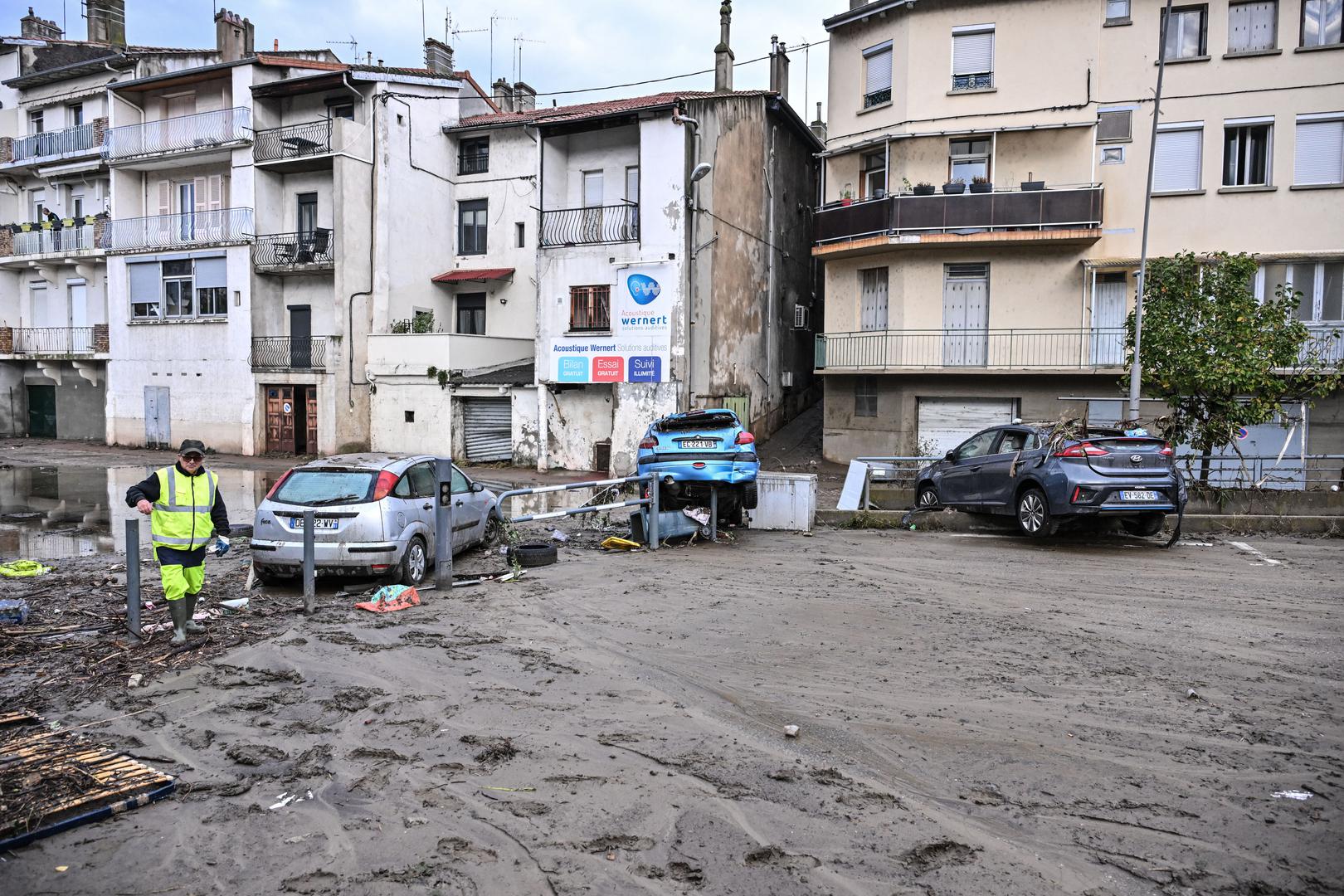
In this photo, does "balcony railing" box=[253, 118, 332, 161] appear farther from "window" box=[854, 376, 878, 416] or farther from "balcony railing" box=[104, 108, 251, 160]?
"window" box=[854, 376, 878, 416]

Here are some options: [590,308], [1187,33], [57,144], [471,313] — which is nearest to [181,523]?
[590,308]

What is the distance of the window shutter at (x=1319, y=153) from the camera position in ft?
75.2

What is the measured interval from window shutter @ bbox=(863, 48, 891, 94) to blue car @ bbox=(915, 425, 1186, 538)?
51.4 ft

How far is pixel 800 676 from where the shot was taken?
6645 mm

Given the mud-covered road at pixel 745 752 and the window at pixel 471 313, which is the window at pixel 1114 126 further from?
the window at pixel 471 313

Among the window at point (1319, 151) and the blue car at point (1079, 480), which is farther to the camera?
the window at point (1319, 151)

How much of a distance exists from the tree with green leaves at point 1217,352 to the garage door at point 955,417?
8125 mm

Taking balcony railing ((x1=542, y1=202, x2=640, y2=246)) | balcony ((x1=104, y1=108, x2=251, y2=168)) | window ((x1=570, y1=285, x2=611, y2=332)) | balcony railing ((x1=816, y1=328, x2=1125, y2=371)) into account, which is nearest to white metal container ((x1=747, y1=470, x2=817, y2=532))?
balcony railing ((x1=816, y1=328, x2=1125, y2=371))

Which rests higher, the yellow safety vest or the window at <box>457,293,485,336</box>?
the window at <box>457,293,485,336</box>

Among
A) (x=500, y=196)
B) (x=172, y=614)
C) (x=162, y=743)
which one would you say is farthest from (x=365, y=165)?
(x=162, y=743)

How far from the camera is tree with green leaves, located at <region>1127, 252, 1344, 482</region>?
50.3 ft

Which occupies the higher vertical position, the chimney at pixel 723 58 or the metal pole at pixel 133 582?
the chimney at pixel 723 58

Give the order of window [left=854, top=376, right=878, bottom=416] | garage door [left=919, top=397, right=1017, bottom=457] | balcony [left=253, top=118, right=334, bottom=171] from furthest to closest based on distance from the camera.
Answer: balcony [left=253, top=118, right=334, bottom=171] < window [left=854, top=376, right=878, bottom=416] < garage door [left=919, top=397, right=1017, bottom=457]

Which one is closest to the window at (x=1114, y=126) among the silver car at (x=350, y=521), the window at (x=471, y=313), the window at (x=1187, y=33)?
the window at (x=1187, y=33)
